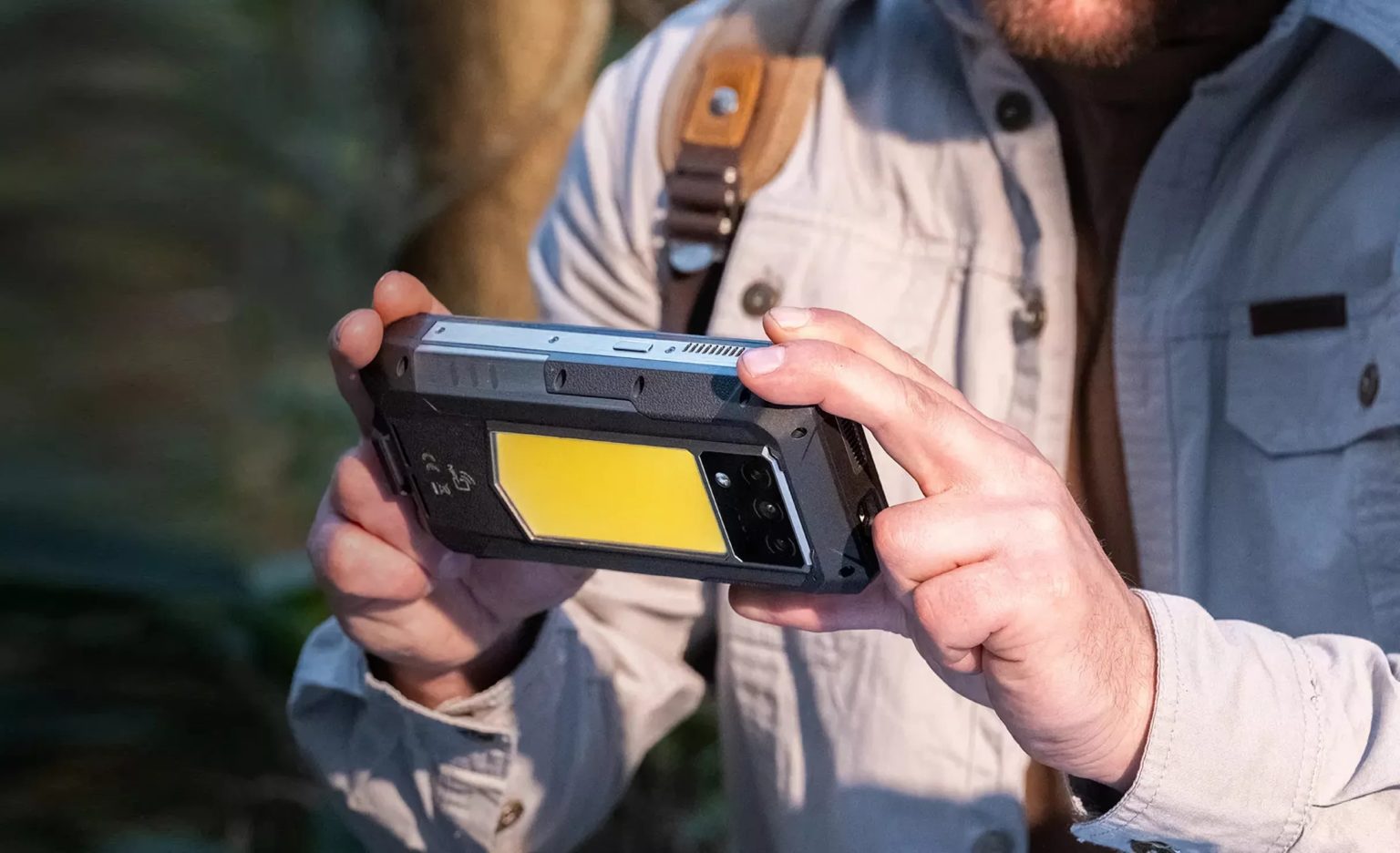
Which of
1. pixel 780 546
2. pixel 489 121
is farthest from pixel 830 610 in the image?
pixel 489 121

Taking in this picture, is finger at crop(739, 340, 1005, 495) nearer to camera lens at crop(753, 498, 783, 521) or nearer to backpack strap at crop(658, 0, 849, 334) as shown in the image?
camera lens at crop(753, 498, 783, 521)

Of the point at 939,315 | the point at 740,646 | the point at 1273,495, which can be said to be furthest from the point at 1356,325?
the point at 740,646

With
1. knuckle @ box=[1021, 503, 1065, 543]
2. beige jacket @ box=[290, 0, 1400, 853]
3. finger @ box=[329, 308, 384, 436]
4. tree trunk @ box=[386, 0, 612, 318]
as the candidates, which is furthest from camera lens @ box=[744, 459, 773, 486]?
tree trunk @ box=[386, 0, 612, 318]

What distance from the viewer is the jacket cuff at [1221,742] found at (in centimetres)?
66

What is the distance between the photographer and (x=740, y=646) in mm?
1051

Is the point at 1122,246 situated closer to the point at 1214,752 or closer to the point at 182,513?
the point at 1214,752

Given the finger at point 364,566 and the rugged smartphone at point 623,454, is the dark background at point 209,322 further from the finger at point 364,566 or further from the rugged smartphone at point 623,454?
the rugged smartphone at point 623,454

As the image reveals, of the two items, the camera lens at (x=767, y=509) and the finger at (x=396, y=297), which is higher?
the finger at (x=396, y=297)

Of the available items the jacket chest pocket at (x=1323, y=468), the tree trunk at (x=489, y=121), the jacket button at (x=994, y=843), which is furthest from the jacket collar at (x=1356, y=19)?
the tree trunk at (x=489, y=121)

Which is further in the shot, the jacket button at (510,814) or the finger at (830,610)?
the jacket button at (510,814)

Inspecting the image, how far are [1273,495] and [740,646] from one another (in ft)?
1.28

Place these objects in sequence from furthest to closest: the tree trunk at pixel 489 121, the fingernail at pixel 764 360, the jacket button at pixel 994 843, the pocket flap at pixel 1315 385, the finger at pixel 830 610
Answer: the tree trunk at pixel 489 121, the jacket button at pixel 994 843, the pocket flap at pixel 1315 385, the finger at pixel 830 610, the fingernail at pixel 764 360

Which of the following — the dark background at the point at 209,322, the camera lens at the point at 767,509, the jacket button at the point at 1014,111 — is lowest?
the dark background at the point at 209,322

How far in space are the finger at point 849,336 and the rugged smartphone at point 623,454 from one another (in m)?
0.02
